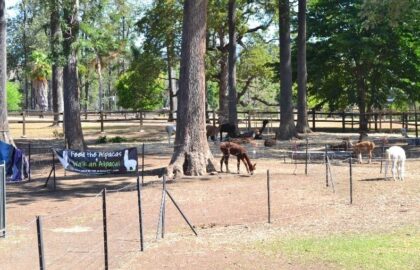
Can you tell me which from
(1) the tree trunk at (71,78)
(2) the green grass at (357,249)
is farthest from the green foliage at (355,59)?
(2) the green grass at (357,249)

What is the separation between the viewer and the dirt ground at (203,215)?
10.1 metres

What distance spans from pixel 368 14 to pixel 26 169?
44.0 ft

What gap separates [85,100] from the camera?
86.2 m

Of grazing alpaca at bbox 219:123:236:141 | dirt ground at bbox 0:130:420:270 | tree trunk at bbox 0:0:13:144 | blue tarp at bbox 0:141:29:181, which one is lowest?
dirt ground at bbox 0:130:420:270

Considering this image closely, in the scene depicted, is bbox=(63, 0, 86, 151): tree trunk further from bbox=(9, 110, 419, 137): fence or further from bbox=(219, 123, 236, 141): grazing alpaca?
bbox=(9, 110, 419, 137): fence

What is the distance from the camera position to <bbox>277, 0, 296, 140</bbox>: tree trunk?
34.8 m

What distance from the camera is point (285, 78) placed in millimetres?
35812

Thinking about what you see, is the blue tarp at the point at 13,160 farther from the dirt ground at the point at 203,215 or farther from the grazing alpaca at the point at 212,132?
the grazing alpaca at the point at 212,132

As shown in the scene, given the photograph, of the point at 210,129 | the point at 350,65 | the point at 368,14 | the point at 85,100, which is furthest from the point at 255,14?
the point at 85,100

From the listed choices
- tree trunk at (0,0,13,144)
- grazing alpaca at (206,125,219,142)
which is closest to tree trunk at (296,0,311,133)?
grazing alpaca at (206,125,219,142)

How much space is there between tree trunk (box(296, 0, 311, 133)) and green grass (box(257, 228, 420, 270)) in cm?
2628

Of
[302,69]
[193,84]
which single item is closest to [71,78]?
[193,84]

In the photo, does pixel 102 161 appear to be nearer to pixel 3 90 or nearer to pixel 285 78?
pixel 3 90

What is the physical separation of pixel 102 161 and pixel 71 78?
9.48 meters
